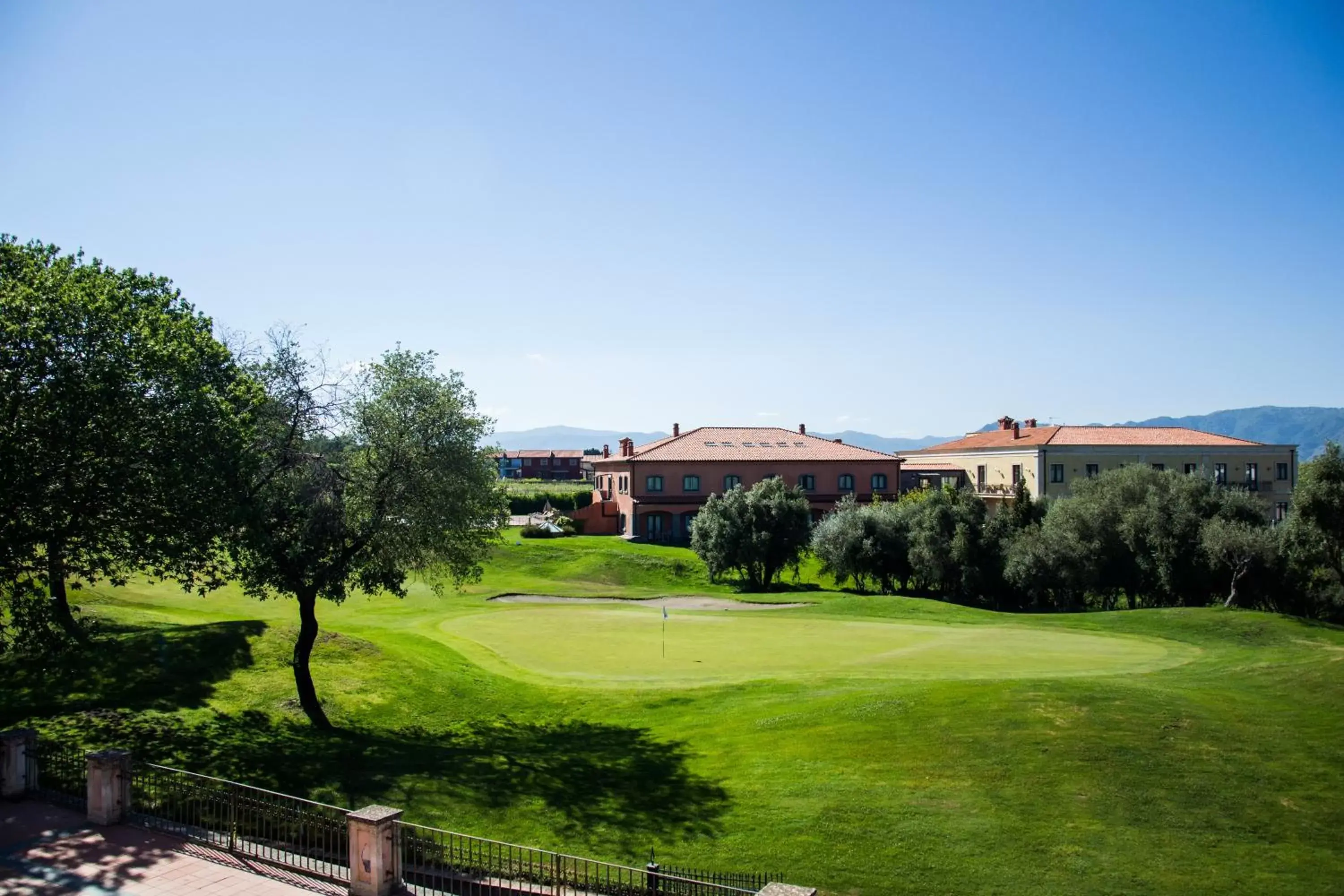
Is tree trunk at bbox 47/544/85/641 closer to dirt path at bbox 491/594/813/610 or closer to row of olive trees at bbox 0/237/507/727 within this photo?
row of olive trees at bbox 0/237/507/727

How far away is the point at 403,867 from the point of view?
13.0 meters

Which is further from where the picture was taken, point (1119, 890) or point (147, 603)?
point (147, 603)

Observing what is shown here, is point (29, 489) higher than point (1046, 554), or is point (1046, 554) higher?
point (29, 489)

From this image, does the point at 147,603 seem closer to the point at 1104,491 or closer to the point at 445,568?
the point at 445,568

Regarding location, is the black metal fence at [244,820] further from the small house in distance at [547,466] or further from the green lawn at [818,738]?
the small house in distance at [547,466]

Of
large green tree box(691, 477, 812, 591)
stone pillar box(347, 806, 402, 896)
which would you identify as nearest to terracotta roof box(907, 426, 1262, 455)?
large green tree box(691, 477, 812, 591)

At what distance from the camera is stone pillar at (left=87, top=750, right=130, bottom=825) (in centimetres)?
1416

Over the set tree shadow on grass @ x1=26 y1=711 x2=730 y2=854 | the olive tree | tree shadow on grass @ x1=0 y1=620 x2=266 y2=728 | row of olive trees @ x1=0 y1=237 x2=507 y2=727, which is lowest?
tree shadow on grass @ x1=26 y1=711 x2=730 y2=854

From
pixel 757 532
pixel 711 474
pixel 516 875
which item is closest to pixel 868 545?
pixel 757 532

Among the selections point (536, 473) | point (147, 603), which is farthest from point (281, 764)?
point (536, 473)

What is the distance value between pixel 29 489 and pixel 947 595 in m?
46.7

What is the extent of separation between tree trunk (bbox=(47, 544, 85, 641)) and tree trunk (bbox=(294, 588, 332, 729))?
517cm

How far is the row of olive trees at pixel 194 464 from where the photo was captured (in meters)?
17.7

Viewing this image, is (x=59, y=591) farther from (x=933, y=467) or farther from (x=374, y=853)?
(x=933, y=467)
